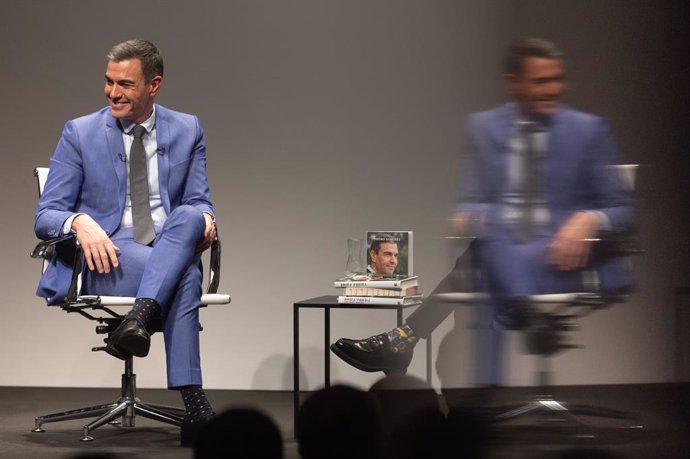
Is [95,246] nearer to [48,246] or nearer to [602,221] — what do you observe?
[48,246]

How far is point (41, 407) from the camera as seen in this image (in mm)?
4266

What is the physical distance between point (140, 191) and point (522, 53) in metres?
1.59

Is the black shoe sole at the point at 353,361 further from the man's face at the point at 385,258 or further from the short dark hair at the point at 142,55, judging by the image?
the short dark hair at the point at 142,55

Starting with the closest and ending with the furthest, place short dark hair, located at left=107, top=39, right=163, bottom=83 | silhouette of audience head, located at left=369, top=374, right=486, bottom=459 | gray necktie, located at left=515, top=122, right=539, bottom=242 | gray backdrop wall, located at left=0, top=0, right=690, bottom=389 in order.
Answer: silhouette of audience head, located at left=369, top=374, right=486, bottom=459
gray necktie, located at left=515, top=122, right=539, bottom=242
short dark hair, located at left=107, top=39, right=163, bottom=83
gray backdrop wall, located at left=0, top=0, right=690, bottom=389

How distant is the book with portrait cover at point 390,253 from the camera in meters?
3.85

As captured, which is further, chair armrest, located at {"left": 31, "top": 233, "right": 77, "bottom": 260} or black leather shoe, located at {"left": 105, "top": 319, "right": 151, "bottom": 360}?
chair armrest, located at {"left": 31, "top": 233, "right": 77, "bottom": 260}

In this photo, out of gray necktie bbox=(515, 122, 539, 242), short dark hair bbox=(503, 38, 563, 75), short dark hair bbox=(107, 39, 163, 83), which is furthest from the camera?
short dark hair bbox=(107, 39, 163, 83)

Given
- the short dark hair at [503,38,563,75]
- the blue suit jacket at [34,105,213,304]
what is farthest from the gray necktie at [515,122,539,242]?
the blue suit jacket at [34,105,213,304]

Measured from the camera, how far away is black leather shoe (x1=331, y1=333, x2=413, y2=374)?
3.78m

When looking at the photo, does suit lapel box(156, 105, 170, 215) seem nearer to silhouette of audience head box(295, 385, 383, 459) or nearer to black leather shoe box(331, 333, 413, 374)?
black leather shoe box(331, 333, 413, 374)

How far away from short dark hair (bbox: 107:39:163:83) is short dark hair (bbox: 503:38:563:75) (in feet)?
4.96

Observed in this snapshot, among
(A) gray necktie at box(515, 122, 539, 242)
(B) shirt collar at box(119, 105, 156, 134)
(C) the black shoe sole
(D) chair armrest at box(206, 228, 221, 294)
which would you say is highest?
(B) shirt collar at box(119, 105, 156, 134)

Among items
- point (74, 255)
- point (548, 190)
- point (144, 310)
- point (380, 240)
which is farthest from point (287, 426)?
point (548, 190)

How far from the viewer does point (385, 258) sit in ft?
12.7
